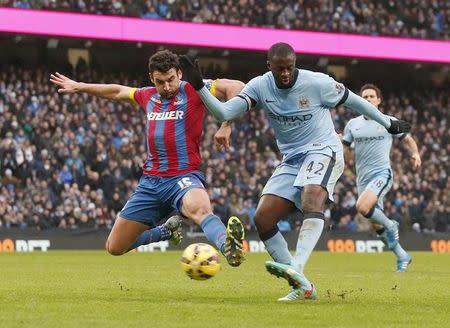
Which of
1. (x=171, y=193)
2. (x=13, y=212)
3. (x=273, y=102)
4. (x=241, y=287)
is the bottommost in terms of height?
(x=13, y=212)

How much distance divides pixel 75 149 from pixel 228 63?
478 inches

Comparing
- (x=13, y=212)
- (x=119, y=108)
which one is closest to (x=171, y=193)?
(x=13, y=212)

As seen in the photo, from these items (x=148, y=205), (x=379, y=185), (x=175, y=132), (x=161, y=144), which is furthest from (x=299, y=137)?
(x=379, y=185)

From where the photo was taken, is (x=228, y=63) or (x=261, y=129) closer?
(x=261, y=129)

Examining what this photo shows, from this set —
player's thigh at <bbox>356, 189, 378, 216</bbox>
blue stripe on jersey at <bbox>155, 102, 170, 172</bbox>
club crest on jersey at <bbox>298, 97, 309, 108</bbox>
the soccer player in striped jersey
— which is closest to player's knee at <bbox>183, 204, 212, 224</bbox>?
the soccer player in striped jersey

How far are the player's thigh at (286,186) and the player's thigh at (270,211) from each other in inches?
1.6

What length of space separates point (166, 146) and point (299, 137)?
1.39 m

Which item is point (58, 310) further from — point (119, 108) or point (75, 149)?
point (119, 108)

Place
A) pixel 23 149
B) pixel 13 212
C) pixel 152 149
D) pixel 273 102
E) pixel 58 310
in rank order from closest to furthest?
pixel 58 310 → pixel 273 102 → pixel 152 149 → pixel 13 212 → pixel 23 149

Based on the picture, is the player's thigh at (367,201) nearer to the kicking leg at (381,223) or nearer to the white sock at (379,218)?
the kicking leg at (381,223)

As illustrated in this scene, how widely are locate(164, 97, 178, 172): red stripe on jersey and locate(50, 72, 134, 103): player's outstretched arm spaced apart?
59cm

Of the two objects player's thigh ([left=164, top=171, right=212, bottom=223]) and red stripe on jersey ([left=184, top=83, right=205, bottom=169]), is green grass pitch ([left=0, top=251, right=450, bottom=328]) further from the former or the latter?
red stripe on jersey ([left=184, top=83, right=205, bottom=169])

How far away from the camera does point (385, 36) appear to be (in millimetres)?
38438

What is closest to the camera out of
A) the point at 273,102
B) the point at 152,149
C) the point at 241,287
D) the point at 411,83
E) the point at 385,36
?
the point at 273,102
